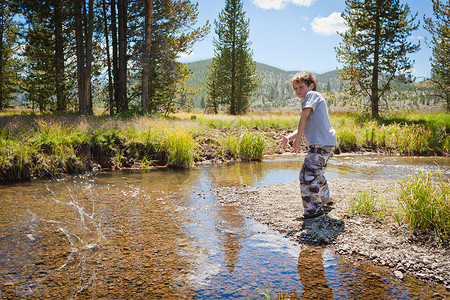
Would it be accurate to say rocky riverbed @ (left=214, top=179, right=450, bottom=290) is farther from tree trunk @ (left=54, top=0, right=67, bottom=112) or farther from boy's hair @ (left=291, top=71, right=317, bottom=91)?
tree trunk @ (left=54, top=0, right=67, bottom=112)

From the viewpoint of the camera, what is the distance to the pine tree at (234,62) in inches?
1280

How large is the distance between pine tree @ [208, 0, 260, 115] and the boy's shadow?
95.7ft

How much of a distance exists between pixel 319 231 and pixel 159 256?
2.01m

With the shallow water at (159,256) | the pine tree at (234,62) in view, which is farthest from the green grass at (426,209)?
the pine tree at (234,62)

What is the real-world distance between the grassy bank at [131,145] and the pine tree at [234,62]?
1913 cm

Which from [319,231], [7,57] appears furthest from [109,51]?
[319,231]

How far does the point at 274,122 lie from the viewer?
17.6 meters

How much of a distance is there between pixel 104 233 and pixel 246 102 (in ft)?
102

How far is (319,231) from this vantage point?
13.2 feet

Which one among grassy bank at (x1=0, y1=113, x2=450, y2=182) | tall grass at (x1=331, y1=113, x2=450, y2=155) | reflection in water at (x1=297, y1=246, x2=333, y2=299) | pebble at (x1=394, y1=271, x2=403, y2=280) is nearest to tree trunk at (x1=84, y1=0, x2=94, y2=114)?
grassy bank at (x1=0, y1=113, x2=450, y2=182)

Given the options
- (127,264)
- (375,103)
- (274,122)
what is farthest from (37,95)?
(127,264)

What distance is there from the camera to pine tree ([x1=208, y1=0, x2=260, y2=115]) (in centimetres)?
3250

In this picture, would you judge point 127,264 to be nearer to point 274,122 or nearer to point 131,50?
point 274,122

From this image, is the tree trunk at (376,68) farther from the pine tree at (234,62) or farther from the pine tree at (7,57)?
the pine tree at (7,57)
